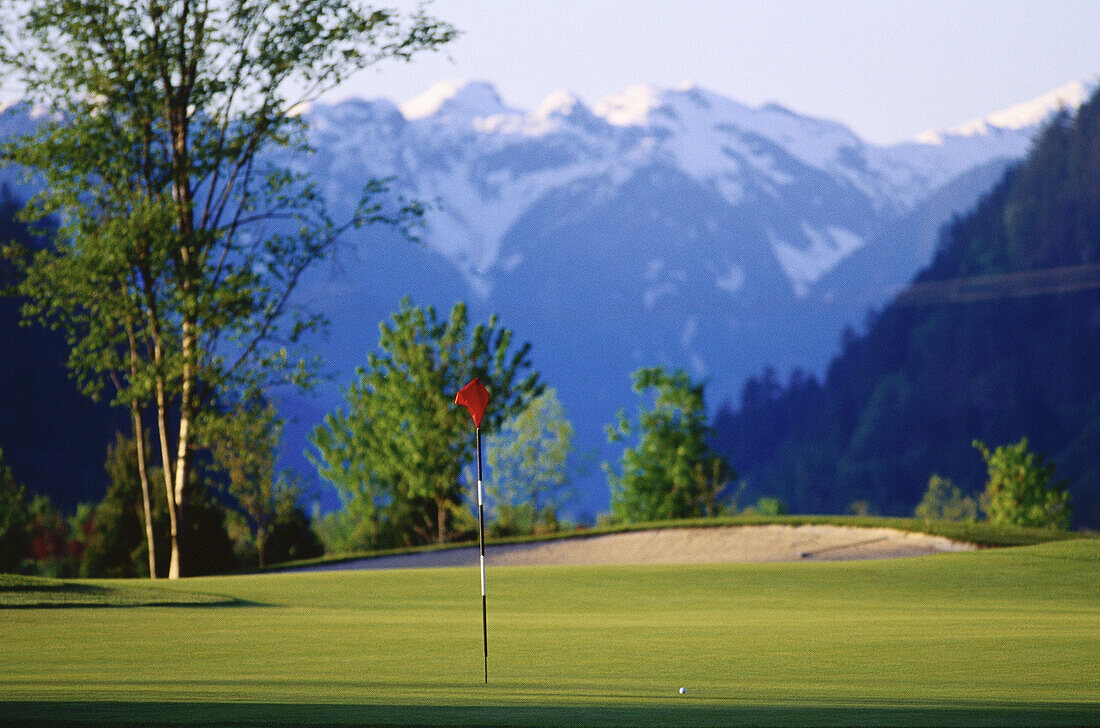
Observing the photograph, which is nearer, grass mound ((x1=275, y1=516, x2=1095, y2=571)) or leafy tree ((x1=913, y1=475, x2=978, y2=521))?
grass mound ((x1=275, y1=516, x2=1095, y2=571))

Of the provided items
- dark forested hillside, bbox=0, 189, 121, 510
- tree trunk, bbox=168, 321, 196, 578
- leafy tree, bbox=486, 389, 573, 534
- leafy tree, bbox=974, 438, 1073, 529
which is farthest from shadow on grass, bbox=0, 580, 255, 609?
dark forested hillside, bbox=0, 189, 121, 510

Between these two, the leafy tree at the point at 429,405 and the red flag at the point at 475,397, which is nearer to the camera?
the red flag at the point at 475,397

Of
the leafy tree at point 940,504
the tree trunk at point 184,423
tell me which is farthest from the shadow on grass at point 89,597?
the leafy tree at point 940,504

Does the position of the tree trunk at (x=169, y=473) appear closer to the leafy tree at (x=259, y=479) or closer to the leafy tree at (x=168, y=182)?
the leafy tree at (x=168, y=182)

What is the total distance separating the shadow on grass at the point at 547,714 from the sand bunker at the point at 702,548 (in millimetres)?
15234

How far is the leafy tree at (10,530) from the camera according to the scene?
102 ft

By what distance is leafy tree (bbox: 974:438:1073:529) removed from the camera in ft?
102

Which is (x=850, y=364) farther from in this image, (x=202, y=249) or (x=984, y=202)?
(x=202, y=249)

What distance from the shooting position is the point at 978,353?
135750 mm

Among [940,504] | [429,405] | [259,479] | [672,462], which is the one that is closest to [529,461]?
[672,462]

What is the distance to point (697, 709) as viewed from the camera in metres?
5.97

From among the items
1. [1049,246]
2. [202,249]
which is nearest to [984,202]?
[1049,246]

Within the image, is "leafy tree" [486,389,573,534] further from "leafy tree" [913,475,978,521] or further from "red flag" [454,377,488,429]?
"red flag" [454,377,488,429]

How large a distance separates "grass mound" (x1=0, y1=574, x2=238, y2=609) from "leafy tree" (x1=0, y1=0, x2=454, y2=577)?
7505 millimetres
